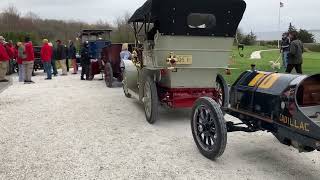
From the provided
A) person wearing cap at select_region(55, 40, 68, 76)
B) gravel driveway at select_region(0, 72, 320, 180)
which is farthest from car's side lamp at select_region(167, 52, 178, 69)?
person wearing cap at select_region(55, 40, 68, 76)

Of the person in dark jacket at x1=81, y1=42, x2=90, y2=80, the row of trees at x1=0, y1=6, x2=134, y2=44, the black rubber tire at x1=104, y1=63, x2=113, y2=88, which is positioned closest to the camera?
the black rubber tire at x1=104, y1=63, x2=113, y2=88

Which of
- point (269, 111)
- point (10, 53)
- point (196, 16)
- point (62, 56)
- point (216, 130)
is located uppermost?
point (196, 16)

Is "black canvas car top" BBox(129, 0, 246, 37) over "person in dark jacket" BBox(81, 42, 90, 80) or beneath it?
over

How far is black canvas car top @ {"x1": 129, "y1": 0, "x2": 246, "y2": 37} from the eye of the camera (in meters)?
7.63

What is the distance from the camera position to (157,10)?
7625 mm

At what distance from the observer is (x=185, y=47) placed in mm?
7785

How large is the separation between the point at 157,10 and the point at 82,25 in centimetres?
4622

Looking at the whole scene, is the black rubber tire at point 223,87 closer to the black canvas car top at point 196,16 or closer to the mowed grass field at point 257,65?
the mowed grass field at point 257,65

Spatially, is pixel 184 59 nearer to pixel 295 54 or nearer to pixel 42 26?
pixel 295 54

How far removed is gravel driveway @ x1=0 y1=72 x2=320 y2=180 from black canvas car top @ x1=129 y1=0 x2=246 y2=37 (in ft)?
→ 5.82

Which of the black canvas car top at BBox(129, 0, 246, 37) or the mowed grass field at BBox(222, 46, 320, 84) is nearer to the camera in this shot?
the black canvas car top at BBox(129, 0, 246, 37)

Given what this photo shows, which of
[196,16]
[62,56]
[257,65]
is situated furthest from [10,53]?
[196,16]

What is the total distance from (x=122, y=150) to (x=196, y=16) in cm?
301

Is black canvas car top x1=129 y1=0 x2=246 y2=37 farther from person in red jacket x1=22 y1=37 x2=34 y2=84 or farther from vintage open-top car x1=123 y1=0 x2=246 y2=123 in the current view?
person in red jacket x1=22 y1=37 x2=34 y2=84
